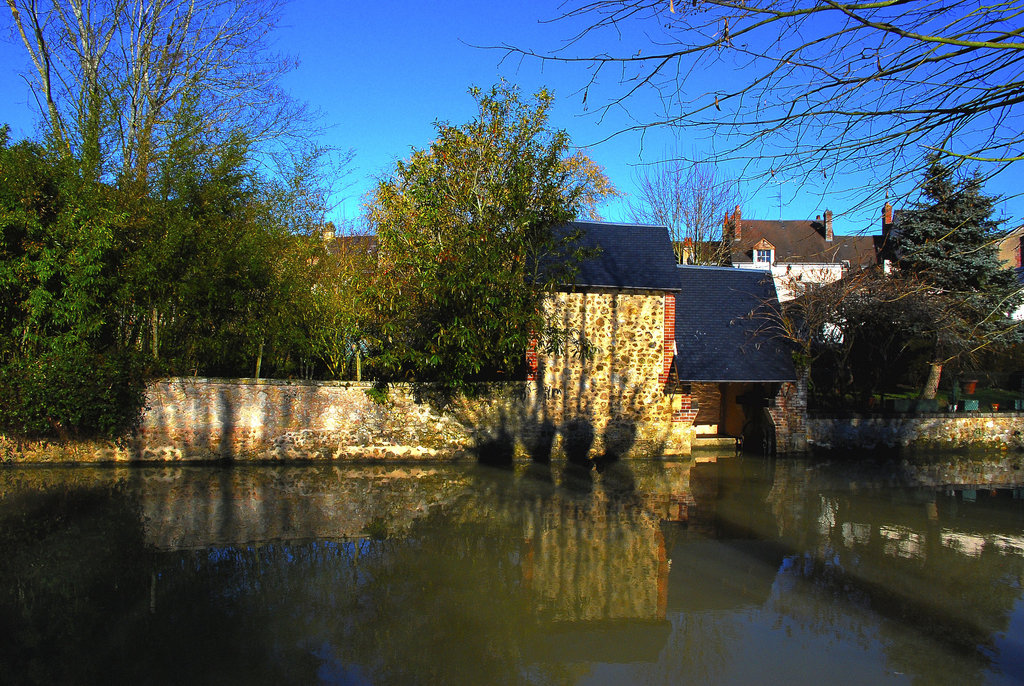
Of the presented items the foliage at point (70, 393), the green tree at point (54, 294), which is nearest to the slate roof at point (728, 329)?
the foliage at point (70, 393)

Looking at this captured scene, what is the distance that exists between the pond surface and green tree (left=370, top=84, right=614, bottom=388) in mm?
2373

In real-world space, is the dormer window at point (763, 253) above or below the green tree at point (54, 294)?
above

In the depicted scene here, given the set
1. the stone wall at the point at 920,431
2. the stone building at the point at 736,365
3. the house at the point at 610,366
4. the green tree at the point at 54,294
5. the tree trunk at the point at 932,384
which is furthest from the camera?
the tree trunk at the point at 932,384

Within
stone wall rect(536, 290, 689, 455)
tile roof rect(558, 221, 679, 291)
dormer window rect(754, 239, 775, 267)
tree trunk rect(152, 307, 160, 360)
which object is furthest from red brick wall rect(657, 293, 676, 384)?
dormer window rect(754, 239, 775, 267)

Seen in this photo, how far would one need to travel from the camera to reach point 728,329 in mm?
13031

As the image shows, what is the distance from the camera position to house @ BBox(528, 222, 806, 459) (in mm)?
11875

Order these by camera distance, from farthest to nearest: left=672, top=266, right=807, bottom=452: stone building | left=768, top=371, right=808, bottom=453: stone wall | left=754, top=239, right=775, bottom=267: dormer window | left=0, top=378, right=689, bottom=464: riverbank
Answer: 1. left=754, top=239, right=775, bottom=267: dormer window
2. left=768, top=371, right=808, bottom=453: stone wall
3. left=672, top=266, right=807, bottom=452: stone building
4. left=0, top=378, right=689, bottom=464: riverbank

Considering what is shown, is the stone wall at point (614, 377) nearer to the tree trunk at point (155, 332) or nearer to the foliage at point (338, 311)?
the foliage at point (338, 311)

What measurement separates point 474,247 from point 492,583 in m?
6.25

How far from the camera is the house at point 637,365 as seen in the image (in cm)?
1188

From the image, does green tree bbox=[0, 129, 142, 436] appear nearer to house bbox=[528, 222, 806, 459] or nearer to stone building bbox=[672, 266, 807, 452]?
house bbox=[528, 222, 806, 459]

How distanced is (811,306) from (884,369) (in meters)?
3.27

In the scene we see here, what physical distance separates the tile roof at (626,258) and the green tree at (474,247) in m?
1.04

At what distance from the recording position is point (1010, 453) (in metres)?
14.1
